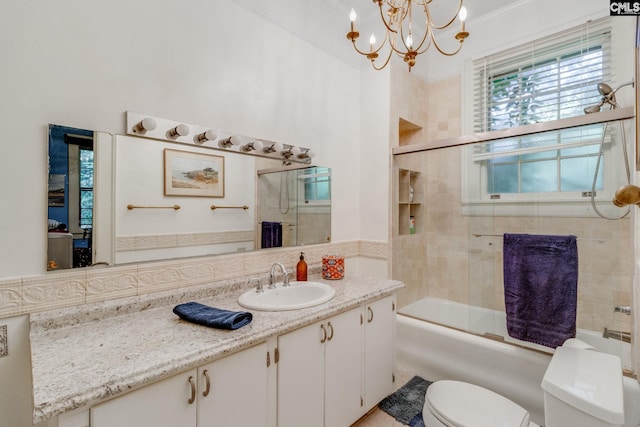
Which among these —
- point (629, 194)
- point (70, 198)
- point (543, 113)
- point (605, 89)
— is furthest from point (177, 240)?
point (543, 113)

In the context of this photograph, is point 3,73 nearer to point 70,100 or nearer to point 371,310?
point 70,100

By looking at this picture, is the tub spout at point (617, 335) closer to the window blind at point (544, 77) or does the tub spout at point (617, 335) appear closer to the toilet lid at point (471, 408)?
the toilet lid at point (471, 408)

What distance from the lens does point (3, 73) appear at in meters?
1.16

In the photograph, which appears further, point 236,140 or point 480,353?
point 480,353

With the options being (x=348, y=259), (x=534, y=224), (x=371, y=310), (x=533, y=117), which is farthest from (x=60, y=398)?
(x=533, y=117)

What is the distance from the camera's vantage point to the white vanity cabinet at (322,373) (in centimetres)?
137

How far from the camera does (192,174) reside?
168 cm

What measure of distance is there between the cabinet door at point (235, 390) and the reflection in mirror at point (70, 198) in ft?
2.53

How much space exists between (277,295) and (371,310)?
0.58 meters

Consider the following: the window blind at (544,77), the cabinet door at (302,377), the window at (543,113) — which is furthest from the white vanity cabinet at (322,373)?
the window blind at (544,77)

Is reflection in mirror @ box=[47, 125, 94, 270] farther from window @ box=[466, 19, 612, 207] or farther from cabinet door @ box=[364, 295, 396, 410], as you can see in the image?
window @ box=[466, 19, 612, 207]

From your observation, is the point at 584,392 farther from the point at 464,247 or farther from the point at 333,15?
the point at 333,15

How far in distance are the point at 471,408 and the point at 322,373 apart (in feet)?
2.49

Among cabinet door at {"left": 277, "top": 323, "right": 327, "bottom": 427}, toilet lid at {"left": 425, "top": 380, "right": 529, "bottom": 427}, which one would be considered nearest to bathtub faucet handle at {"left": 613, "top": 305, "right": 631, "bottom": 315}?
toilet lid at {"left": 425, "top": 380, "right": 529, "bottom": 427}
